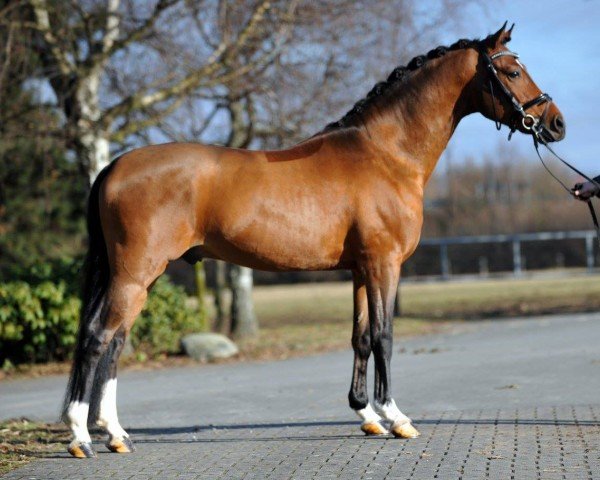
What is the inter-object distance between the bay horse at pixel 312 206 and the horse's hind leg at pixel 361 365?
1 cm

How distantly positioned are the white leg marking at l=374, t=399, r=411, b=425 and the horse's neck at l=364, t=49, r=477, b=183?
1.97 meters

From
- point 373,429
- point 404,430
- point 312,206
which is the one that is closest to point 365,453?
point 404,430

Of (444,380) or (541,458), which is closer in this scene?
(541,458)

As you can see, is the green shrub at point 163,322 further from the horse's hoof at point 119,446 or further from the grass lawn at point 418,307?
the horse's hoof at point 119,446

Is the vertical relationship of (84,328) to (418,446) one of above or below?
above

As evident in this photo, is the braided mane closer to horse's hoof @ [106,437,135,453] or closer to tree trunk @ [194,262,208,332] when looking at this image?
horse's hoof @ [106,437,135,453]

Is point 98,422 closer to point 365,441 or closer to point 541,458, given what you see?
point 365,441

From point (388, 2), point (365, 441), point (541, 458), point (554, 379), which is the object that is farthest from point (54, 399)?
point (388, 2)

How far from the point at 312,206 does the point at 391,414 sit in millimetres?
1801

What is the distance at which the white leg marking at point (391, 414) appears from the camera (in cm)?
688

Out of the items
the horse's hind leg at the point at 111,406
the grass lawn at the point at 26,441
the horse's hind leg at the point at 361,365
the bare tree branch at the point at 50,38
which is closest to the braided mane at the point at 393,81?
the horse's hind leg at the point at 361,365

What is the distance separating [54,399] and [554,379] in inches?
244

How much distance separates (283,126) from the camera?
16672 mm

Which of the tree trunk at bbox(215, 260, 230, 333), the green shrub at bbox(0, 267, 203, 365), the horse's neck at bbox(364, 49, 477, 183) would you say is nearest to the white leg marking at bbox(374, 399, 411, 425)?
the horse's neck at bbox(364, 49, 477, 183)
